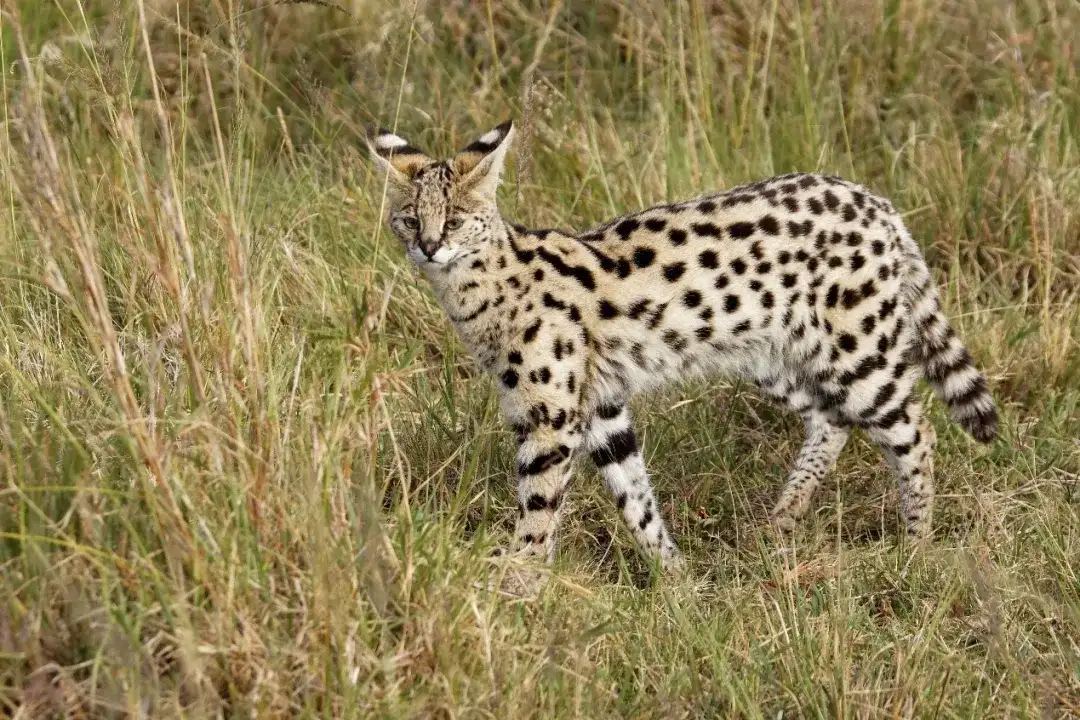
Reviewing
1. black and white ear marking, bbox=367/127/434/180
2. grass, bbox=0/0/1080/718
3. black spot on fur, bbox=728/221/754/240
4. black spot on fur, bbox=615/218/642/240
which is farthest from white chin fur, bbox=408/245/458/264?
black spot on fur, bbox=728/221/754/240

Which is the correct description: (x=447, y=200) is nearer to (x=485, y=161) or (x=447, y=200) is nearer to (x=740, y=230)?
(x=485, y=161)

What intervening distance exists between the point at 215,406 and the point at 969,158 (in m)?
3.43

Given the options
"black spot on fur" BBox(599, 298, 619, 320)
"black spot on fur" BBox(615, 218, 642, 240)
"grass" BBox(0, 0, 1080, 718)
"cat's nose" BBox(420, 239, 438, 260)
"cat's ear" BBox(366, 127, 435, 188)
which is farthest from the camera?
"black spot on fur" BBox(615, 218, 642, 240)

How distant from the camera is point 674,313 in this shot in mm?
4531

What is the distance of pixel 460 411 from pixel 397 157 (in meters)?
0.83

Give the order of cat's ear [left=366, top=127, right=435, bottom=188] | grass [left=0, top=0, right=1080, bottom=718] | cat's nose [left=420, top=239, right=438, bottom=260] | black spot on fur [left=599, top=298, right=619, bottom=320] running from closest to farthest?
grass [left=0, top=0, right=1080, bottom=718]
cat's nose [left=420, top=239, right=438, bottom=260]
cat's ear [left=366, top=127, right=435, bottom=188]
black spot on fur [left=599, top=298, right=619, bottom=320]

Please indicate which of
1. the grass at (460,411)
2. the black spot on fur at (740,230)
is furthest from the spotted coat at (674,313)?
the grass at (460,411)

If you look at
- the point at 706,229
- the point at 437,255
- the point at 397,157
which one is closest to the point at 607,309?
the point at 706,229

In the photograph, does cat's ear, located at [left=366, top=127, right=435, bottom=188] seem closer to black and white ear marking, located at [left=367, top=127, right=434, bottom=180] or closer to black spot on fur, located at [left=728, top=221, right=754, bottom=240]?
black and white ear marking, located at [left=367, top=127, right=434, bottom=180]

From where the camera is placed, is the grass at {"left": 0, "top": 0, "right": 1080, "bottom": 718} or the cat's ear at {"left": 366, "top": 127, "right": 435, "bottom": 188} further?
the cat's ear at {"left": 366, "top": 127, "right": 435, "bottom": 188}

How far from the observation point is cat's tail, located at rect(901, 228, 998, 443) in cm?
454

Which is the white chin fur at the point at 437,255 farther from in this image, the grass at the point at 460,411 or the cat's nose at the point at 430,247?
the grass at the point at 460,411

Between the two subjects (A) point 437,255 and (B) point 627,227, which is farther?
(B) point 627,227

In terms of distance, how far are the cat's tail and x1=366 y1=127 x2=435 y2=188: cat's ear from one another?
5.07 feet
